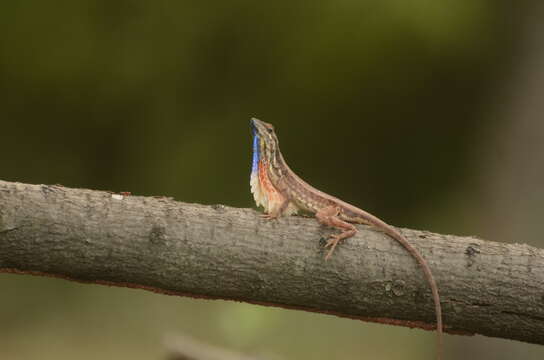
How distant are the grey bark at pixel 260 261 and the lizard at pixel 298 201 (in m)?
0.06

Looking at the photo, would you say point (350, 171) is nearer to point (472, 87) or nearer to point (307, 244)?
point (472, 87)

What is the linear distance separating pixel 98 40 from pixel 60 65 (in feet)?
1.69

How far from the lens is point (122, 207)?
10.6 ft

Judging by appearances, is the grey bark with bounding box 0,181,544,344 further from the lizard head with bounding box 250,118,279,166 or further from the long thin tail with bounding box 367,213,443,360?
the lizard head with bounding box 250,118,279,166

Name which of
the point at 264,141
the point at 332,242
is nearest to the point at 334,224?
the point at 332,242

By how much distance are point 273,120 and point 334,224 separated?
4.63 metres

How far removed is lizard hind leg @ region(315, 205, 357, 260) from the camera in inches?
129

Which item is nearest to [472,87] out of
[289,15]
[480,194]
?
[480,194]

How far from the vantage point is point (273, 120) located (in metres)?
7.92

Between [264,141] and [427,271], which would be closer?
[427,271]

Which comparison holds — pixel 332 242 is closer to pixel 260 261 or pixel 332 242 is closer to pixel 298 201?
pixel 260 261

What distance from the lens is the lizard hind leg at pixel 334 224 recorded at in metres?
3.27

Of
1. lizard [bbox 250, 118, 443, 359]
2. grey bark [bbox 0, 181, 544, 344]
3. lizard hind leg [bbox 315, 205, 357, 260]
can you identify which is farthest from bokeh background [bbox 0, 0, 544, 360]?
grey bark [bbox 0, 181, 544, 344]

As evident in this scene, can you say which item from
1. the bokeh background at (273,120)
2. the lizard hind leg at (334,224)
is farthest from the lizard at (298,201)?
the bokeh background at (273,120)
